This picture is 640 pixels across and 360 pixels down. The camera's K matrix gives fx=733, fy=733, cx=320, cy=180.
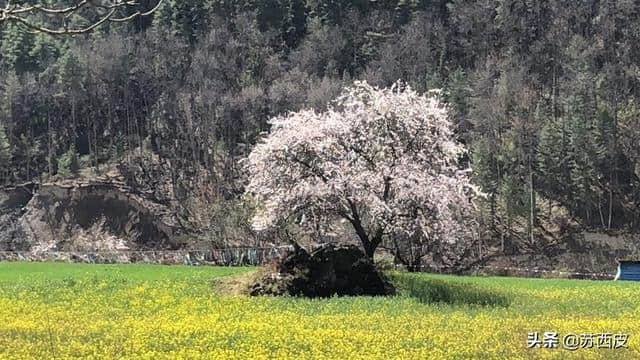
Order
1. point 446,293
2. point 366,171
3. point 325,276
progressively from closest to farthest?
1. point 325,276
2. point 446,293
3. point 366,171

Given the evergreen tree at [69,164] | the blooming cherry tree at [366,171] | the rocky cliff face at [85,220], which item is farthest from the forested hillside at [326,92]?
the blooming cherry tree at [366,171]

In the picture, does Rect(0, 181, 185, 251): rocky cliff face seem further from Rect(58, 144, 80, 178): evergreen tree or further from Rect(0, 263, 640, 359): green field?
Rect(0, 263, 640, 359): green field

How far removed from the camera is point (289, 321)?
19188 mm

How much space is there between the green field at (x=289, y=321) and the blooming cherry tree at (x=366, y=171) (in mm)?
3367

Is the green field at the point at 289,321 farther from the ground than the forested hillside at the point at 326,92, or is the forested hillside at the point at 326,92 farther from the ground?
the forested hillside at the point at 326,92

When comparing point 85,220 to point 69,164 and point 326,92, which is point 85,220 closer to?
point 69,164

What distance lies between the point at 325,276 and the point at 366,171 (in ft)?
19.0

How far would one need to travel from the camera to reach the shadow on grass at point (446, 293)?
25.1 metres

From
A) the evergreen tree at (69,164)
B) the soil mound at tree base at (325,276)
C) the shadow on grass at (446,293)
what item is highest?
the evergreen tree at (69,164)

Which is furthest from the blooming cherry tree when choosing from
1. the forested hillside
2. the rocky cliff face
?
the rocky cliff face

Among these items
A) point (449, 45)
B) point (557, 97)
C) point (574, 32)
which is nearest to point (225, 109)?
point (449, 45)

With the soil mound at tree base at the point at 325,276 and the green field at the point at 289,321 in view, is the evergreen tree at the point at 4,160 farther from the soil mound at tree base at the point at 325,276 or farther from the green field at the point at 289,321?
the soil mound at tree base at the point at 325,276

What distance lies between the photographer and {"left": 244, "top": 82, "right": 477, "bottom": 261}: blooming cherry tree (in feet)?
99.0

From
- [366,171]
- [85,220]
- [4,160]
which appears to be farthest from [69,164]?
[366,171]
